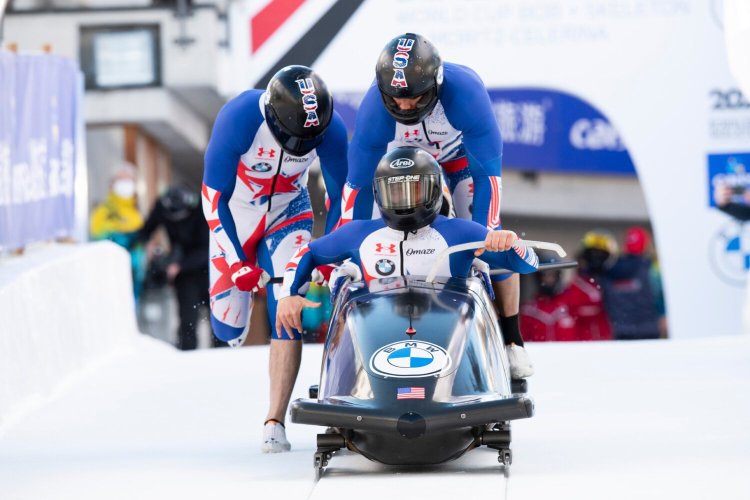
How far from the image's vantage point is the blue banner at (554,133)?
43.7ft

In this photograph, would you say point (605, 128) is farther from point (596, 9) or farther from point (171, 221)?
point (171, 221)

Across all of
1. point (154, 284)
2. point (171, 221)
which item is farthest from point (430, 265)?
point (154, 284)

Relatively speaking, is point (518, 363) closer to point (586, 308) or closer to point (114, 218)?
point (586, 308)

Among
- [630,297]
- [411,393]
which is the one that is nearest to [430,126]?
[411,393]

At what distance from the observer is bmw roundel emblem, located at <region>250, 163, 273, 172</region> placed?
5465 millimetres

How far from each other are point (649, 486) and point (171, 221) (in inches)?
249

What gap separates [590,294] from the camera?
10328mm

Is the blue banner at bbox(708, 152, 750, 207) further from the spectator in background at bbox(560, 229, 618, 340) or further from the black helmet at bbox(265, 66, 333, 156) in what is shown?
the black helmet at bbox(265, 66, 333, 156)

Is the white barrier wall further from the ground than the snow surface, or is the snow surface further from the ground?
the white barrier wall

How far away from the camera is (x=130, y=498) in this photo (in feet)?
13.5

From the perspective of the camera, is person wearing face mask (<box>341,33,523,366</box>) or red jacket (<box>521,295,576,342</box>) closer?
person wearing face mask (<box>341,33,523,366</box>)

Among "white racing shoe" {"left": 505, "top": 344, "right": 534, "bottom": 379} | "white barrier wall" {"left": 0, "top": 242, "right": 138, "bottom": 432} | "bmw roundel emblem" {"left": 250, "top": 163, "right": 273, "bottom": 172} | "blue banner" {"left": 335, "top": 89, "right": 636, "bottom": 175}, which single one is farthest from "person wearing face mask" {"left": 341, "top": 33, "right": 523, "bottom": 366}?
"blue banner" {"left": 335, "top": 89, "right": 636, "bottom": 175}

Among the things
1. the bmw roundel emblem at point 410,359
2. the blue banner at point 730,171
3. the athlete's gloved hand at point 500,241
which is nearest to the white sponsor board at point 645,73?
the blue banner at point 730,171

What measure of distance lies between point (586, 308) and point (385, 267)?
5.88 m
